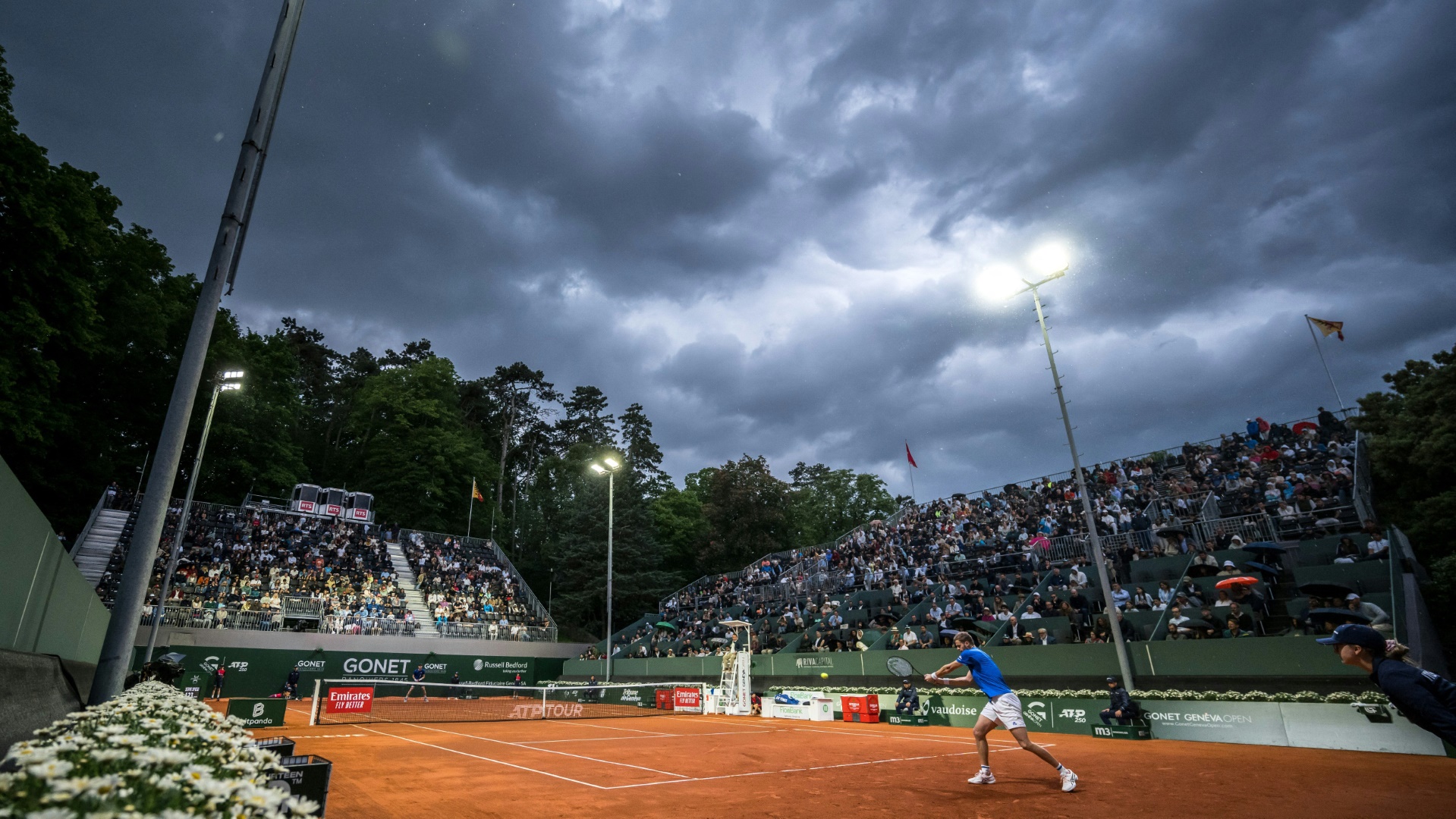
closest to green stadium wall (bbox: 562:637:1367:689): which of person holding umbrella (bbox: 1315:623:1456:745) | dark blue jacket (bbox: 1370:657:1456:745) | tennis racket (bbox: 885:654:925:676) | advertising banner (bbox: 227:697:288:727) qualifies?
tennis racket (bbox: 885:654:925:676)

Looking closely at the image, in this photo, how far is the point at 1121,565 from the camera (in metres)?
22.5

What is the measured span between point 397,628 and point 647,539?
19044 mm

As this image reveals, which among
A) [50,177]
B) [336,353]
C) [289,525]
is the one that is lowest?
[289,525]

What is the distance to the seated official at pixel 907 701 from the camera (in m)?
20.2

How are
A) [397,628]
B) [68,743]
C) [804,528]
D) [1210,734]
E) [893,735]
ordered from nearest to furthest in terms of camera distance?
[68,743] → [1210,734] → [893,735] → [397,628] → [804,528]

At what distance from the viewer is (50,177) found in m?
22.7

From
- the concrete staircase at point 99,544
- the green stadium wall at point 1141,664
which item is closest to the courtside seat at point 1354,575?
the green stadium wall at point 1141,664

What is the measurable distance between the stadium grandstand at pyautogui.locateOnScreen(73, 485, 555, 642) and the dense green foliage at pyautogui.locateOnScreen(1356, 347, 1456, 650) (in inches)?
1465

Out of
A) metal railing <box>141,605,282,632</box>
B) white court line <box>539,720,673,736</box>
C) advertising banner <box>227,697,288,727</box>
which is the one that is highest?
metal railing <box>141,605,282,632</box>

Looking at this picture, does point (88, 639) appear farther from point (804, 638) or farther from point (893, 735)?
point (804, 638)

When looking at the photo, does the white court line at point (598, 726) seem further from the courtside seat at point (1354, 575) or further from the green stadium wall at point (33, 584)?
the courtside seat at point (1354, 575)

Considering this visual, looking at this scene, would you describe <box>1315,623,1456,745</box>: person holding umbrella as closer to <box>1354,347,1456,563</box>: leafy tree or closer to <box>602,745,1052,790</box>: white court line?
<box>602,745,1052,790</box>: white court line

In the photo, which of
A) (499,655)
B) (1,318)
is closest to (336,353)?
(499,655)

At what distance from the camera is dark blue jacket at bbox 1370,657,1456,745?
155 inches
